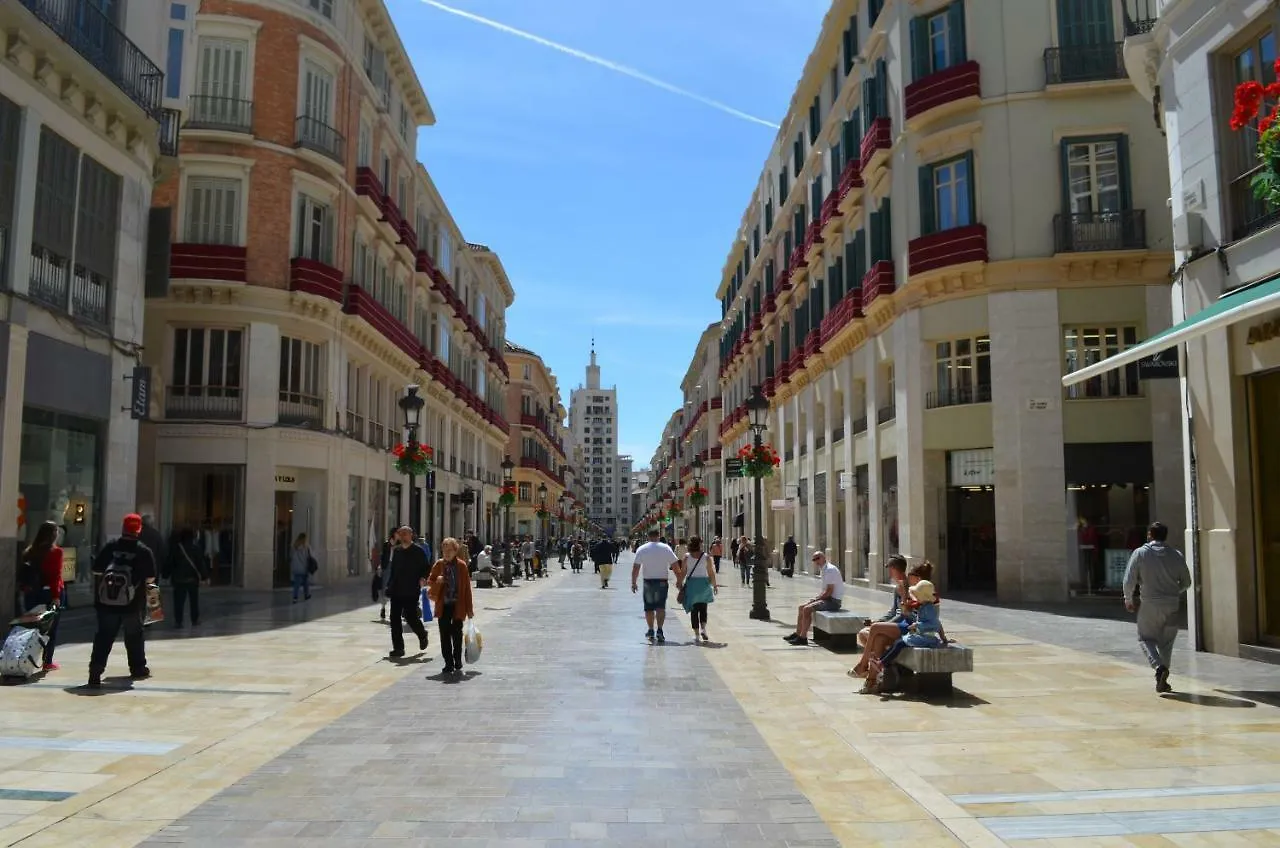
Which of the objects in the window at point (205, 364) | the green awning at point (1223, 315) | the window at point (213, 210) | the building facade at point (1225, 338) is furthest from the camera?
the window at point (213, 210)

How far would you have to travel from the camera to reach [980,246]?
910 inches

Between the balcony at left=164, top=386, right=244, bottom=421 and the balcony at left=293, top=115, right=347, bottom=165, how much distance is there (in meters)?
7.35

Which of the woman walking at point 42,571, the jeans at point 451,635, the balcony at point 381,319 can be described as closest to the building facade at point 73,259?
the woman walking at point 42,571

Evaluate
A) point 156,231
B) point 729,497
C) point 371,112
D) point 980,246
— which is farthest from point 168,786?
point 729,497

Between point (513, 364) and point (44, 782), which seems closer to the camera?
point (44, 782)

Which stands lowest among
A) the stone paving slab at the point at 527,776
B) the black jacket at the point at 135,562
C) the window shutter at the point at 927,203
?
the stone paving slab at the point at 527,776

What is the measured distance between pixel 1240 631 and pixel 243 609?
17.7 m

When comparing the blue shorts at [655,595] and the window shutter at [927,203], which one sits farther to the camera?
the window shutter at [927,203]

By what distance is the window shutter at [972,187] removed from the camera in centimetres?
2373

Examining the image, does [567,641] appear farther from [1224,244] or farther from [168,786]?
[1224,244]

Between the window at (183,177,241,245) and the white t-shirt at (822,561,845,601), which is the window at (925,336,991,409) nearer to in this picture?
the white t-shirt at (822,561,845,601)

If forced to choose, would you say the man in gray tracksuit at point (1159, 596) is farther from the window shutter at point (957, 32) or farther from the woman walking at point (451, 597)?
the window shutter at point (957, 32)

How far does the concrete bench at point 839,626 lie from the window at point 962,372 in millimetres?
11200

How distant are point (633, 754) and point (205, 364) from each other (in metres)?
23.4
